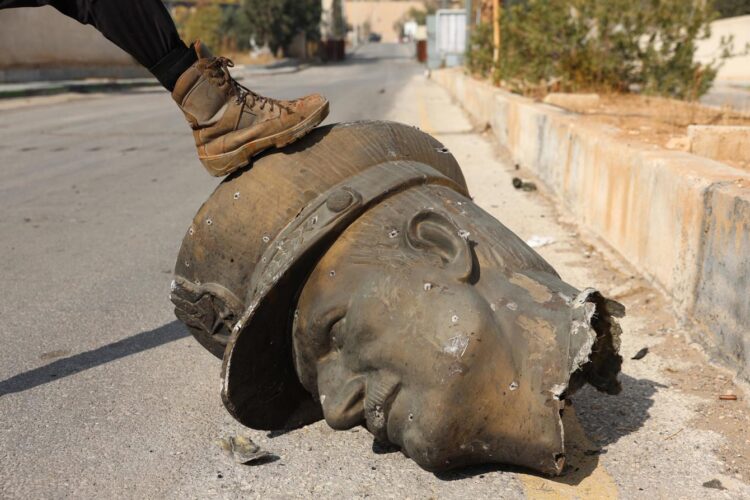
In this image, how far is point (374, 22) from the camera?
573 ft

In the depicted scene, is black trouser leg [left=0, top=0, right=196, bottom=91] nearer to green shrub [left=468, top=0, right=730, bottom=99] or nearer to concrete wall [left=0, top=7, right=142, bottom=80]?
green shrub [left=468, top=0, right=730, bottom=99]

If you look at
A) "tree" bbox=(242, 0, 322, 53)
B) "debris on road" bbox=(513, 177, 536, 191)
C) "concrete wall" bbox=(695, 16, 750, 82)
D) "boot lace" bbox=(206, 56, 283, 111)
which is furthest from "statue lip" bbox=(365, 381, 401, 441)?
"tree" bbox=(242, 0, 322, 53)

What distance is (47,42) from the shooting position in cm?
3067

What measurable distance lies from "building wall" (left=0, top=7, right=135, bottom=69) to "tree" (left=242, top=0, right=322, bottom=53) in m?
25.5

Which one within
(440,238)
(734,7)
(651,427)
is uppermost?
(734,7)

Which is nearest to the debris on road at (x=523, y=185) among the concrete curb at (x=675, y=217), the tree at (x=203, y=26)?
the concrete curb at (x=675, y=217)

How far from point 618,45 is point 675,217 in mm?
8238

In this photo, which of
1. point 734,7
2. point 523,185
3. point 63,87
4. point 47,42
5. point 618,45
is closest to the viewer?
point 523,185

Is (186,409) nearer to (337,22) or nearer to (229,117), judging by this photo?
(229,117)

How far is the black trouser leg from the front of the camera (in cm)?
293

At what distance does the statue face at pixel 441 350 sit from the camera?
239 cm

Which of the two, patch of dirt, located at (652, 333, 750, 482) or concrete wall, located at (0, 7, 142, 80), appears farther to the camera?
concrete wall, located at (0, 7, 142, 80)

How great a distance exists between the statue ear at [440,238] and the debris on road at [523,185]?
5.55 m

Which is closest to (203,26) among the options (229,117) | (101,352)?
(101,352)
